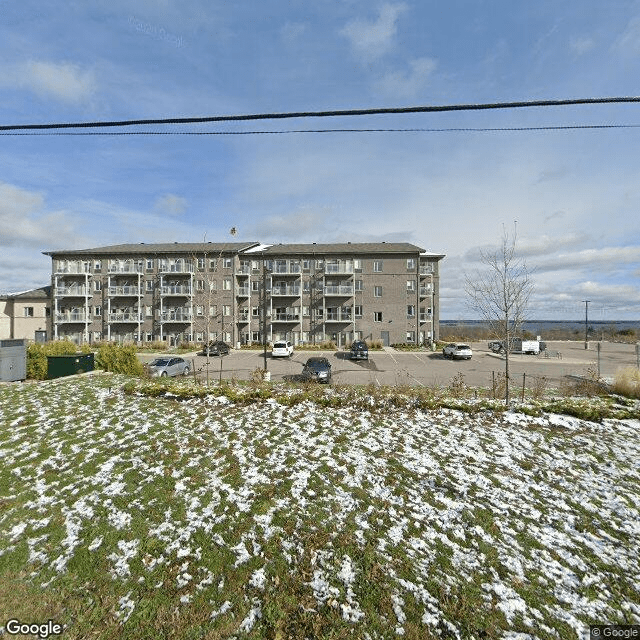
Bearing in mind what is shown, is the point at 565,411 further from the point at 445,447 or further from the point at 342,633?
the point at 342,633

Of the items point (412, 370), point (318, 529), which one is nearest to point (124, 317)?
point (412, 370)

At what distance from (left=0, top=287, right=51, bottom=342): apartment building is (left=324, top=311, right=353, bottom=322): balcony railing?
37679mm

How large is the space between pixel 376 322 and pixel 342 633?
37.6m

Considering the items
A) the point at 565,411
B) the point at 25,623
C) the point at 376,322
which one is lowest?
the point at 25,623

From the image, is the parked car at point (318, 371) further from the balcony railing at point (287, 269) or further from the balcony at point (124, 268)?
the balcony at point (124, 268)

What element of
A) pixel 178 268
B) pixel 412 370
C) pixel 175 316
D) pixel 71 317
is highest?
pixel 178 268

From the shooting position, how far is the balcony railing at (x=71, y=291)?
4163 cm

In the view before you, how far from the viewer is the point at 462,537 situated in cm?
450

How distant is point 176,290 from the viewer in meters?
40.7

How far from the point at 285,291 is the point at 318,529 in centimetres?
3683

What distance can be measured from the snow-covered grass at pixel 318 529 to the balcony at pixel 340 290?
3199 centimetres

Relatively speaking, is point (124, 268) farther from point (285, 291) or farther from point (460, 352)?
point (460, 352)

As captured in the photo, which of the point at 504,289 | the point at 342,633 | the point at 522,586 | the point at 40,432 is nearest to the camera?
the point at 342,633

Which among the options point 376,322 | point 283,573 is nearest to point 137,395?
point 283,573
